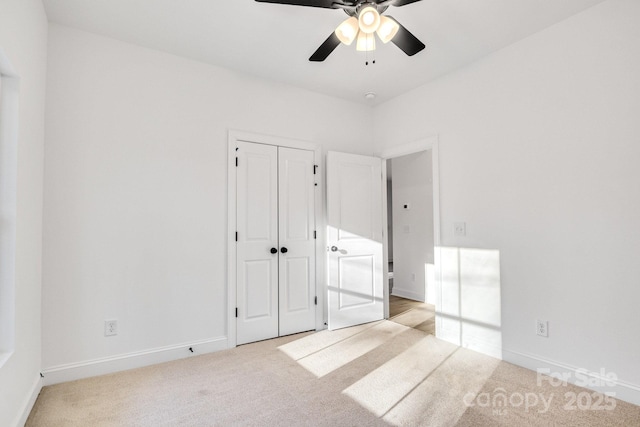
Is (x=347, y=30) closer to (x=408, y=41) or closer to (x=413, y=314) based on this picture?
(x=408, y=41)

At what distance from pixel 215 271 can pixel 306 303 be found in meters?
1.10

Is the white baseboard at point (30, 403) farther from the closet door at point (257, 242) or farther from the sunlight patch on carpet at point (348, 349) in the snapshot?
the sunlight patch on carpet at point (348, 349)

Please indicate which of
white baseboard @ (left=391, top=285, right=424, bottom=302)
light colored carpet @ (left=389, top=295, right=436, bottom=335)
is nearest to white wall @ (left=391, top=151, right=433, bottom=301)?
white baseboard @ (left=391, top=285, right=424, bottom=302)

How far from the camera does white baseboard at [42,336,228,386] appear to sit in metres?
2.45

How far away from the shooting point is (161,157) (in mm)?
2918

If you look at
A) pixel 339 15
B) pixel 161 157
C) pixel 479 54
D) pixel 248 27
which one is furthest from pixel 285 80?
pixel 479 54

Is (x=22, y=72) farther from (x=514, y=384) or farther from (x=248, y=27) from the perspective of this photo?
(x=514, y=384)

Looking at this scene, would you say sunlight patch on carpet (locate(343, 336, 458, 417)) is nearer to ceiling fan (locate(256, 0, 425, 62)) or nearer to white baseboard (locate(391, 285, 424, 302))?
white baseboard (locate(391, 285, 424, 302))

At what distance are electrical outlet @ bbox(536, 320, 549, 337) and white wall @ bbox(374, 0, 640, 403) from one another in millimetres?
36

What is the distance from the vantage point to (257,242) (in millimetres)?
3389

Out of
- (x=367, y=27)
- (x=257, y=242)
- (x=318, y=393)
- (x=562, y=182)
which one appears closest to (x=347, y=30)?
(x=367, y=27)

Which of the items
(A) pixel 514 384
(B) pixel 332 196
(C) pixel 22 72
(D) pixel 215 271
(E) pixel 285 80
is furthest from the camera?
(B) pixel 332 196

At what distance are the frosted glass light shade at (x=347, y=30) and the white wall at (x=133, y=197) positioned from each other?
165 centimetres

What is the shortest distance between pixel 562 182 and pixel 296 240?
8.10 feet
